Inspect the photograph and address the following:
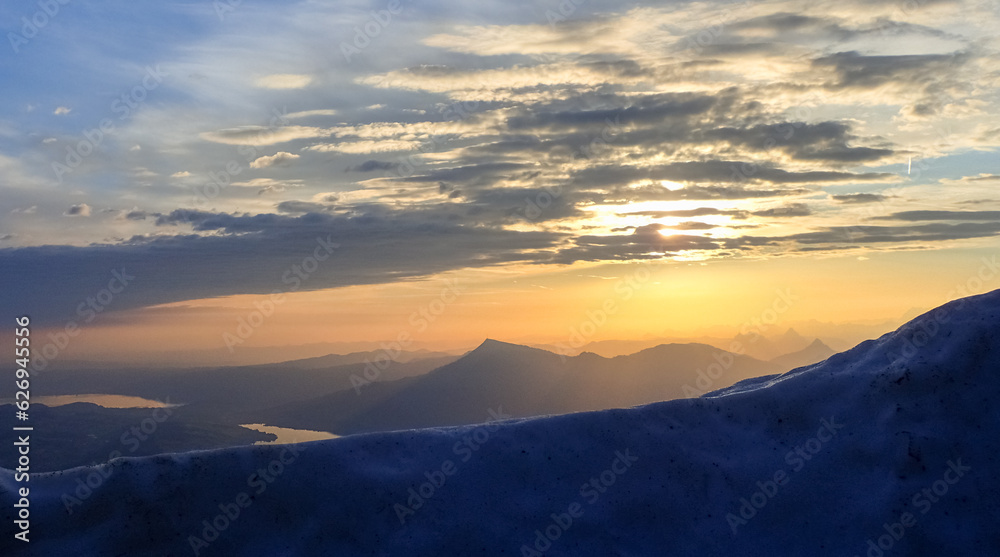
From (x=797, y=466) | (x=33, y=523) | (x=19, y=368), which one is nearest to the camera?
(x=33, y=523)

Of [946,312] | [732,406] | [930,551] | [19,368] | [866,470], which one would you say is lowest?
[930,551]

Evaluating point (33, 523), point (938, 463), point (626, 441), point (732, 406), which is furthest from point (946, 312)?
point (33, 523)

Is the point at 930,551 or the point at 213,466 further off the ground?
the point at 213,466

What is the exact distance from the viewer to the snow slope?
49.3ft

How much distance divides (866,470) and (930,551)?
2.30 m

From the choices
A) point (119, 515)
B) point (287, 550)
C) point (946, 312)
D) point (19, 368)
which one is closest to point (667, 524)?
point (287, 550)

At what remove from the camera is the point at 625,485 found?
16.6 meters

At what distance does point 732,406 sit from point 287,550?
1302cm

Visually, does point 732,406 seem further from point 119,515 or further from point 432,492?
point 119,515

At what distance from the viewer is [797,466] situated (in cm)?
1695

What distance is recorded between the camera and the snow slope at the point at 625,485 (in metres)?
15.0

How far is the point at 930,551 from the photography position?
14.8 m

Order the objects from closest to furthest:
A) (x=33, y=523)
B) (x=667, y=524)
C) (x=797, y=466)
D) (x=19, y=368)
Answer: (x=33, y=523), (x=667, y=524), (x=797, y=466), (x=19, y=368)

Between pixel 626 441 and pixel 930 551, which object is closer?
pixel 930 551
